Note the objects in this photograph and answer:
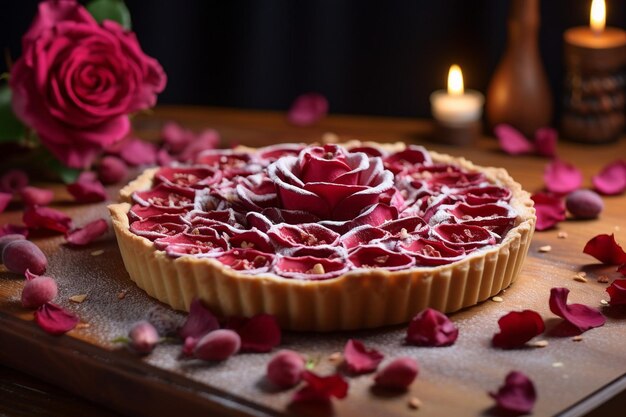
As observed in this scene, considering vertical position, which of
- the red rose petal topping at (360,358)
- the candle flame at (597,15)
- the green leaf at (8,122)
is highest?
the candle flame at (597,15)

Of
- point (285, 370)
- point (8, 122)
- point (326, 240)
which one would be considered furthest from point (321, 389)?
point (8, 122)

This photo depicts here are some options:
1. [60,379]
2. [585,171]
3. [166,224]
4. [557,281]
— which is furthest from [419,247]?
[585,171]

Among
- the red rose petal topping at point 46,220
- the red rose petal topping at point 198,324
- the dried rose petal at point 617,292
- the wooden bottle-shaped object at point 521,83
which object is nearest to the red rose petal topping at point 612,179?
the wooden bottle-shaped object at point 521,83

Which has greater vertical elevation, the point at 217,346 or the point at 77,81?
the point at 77,81

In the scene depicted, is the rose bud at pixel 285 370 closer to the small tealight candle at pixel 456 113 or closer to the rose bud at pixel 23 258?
the rose bud at pixel 23 258

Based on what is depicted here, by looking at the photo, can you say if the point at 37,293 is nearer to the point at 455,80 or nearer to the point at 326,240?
the point at 326,240

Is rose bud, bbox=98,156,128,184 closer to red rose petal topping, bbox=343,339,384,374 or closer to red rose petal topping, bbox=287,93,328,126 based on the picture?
red rose petal topping, bbox=287,93,328,126
